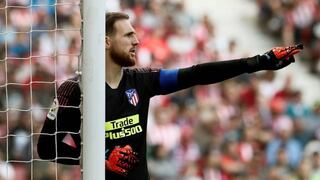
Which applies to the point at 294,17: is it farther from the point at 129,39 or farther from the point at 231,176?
the point at 129,39

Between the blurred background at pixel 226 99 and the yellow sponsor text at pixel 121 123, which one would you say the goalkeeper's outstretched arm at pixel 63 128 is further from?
the blurred background at pixel 226 99

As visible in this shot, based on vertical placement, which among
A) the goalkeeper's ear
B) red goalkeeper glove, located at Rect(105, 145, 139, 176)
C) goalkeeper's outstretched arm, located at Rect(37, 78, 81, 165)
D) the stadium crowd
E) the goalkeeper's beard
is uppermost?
the stadium crowd

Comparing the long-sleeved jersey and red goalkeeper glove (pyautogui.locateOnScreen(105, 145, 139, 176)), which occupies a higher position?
the long-sleeved jersey

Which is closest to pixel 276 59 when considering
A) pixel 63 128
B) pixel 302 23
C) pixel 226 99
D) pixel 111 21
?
pixel 111 21

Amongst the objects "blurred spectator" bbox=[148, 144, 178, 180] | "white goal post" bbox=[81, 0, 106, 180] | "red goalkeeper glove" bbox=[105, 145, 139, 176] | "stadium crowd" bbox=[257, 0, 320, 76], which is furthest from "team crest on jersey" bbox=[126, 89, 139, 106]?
"stadium crowd" bbox=[257, 0, 320, 76]

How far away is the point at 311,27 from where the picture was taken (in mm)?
15711

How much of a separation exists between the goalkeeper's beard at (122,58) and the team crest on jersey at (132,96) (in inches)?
6.1

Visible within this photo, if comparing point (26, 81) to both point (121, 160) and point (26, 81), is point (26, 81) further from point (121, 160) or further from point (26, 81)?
point (121, 160)

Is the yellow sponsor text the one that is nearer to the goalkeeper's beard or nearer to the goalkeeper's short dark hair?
the goalkeeper's beard

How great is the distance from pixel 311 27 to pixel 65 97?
10678mm

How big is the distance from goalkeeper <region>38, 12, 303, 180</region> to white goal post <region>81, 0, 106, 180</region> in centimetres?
27

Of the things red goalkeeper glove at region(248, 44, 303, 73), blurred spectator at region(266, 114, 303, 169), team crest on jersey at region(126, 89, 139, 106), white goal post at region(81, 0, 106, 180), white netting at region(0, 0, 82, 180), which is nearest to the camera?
white goal post at region(81, 0, 106, 180)

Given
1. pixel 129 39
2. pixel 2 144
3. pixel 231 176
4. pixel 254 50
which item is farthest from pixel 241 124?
pixel 129 39

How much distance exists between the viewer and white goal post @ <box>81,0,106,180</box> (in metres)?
5.10
